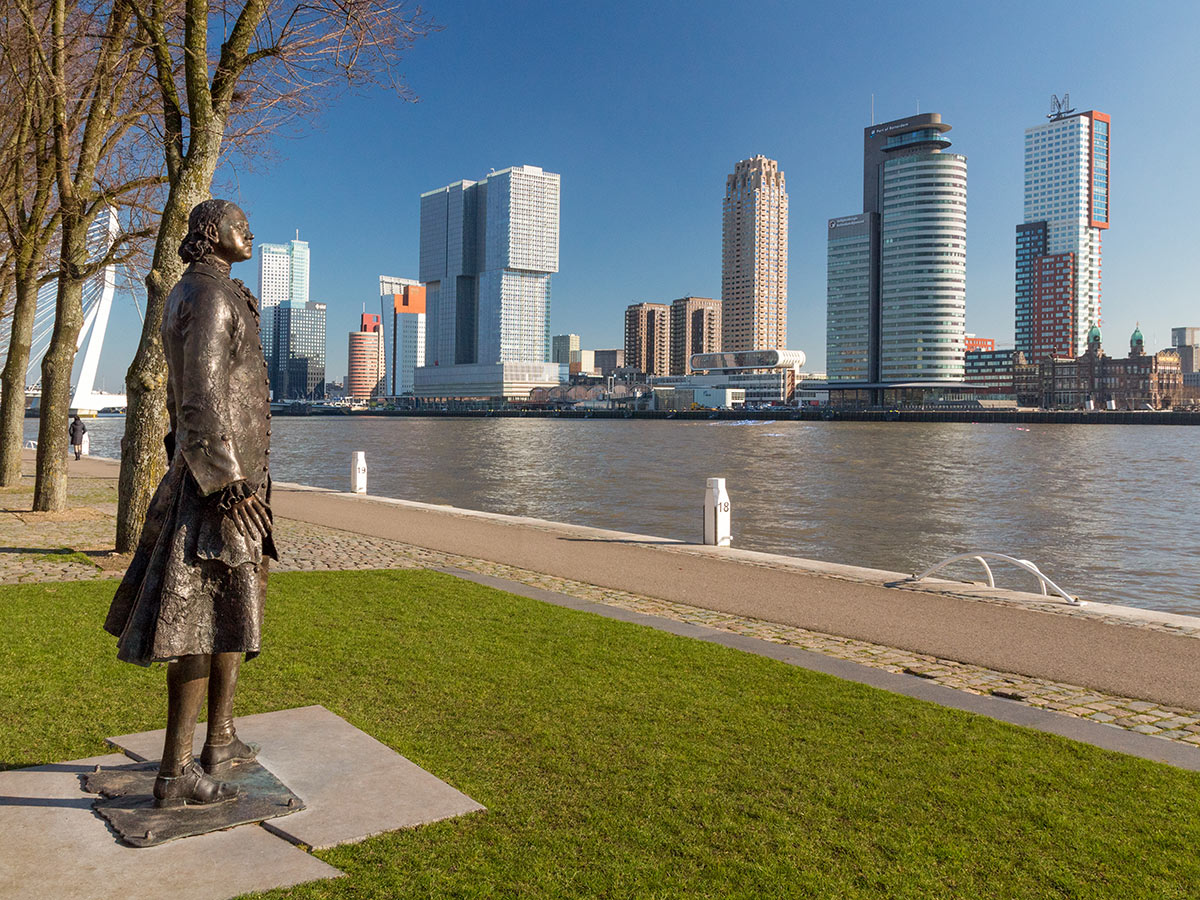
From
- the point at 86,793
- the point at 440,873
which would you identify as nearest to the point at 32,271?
the point at 86,793

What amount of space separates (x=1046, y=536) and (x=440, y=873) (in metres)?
24.1

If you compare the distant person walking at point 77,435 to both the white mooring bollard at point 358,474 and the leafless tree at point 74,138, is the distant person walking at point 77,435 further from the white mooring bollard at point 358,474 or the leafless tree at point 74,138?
the leafless tree at point 74,138

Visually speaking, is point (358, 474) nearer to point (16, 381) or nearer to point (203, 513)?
point (16, 381)

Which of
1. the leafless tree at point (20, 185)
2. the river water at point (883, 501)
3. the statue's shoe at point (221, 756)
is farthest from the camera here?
the river water at point (883, 501)

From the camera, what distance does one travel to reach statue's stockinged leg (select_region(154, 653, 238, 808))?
412cm

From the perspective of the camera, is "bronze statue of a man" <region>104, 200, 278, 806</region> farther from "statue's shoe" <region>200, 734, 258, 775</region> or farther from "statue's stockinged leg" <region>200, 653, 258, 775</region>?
"statue's shoe" <region>200, 734, 258, 775</region>

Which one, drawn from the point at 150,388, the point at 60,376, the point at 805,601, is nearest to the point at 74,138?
the point at 60,376

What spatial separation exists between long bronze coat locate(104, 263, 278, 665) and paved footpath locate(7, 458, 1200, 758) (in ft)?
18.6

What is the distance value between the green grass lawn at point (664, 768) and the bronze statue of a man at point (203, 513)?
0.98m

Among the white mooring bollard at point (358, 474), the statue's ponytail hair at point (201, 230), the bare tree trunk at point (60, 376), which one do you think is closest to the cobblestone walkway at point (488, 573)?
the bare tree trunk at point (60, 376)

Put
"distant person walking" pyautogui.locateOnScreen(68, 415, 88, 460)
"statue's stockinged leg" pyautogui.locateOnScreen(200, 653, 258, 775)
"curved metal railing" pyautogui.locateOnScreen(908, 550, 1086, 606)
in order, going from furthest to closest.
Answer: "distant person walking" pyautogui.locateOnScreen(68, 415, 88, 460) < "curved metal railing" pyautogui.locateOnScreen(908, 550, 1086, 606) < "statue's stockinged leg" pyautogui.locateOnScreen(200, 653, 258, 775)

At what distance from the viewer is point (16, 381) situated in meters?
18.9

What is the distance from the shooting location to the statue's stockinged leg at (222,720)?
433cm

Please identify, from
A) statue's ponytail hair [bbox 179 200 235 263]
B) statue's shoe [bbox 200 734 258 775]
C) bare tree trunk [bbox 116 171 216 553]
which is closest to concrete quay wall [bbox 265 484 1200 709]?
bare tree trunk [bbox 116 171 216 553]
